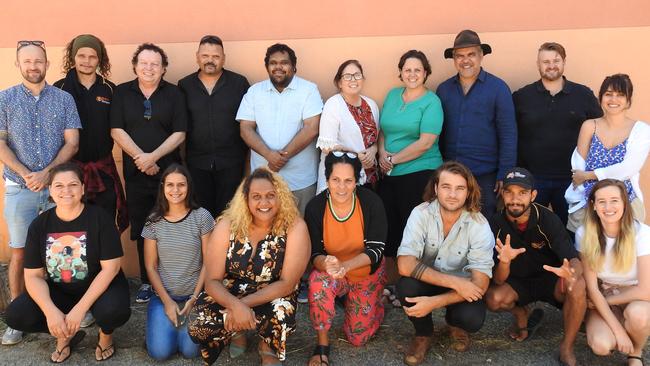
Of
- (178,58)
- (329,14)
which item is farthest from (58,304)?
(329,14)

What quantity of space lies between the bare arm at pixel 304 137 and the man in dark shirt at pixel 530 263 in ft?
5.02

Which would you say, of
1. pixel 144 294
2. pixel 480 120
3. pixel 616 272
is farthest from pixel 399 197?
pixel 144 294

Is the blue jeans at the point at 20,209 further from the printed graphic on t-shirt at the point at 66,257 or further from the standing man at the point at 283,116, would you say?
the standing man at the point at 283,116

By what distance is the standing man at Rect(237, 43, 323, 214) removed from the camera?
450cm

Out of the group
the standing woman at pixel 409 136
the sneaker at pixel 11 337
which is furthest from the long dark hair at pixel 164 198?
the standing woman at pixel 409 136

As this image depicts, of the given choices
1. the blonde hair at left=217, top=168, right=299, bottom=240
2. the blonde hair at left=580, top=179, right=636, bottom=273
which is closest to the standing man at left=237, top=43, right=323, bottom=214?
the blonde hair at left=217, top=168, right=299, bottom=240

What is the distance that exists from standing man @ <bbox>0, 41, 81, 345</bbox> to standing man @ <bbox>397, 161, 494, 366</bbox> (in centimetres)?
256

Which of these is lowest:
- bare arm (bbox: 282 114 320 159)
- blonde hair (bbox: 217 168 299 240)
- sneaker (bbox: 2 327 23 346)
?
sneaker (bbox: 2 327 23 346)

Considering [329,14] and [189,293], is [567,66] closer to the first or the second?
[329,14]

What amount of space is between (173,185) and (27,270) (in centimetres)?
103

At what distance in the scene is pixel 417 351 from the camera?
3.67m

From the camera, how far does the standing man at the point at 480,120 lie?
4336 millimetres

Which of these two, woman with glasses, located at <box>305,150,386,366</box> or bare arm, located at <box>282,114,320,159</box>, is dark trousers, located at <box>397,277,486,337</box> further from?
bare arm, located at <box>282,114,320,159</box>

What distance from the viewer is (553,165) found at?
173 inches
